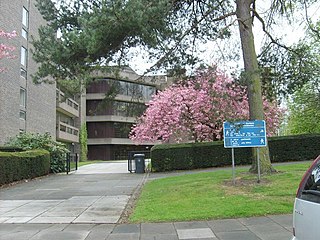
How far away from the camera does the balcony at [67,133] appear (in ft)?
137

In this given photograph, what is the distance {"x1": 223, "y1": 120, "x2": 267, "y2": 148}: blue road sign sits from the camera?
469 inches

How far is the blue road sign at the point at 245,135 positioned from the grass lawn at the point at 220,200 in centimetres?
124

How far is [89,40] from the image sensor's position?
923 cm

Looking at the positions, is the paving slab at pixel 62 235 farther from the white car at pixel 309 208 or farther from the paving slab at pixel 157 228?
the white car at pixel 309 208

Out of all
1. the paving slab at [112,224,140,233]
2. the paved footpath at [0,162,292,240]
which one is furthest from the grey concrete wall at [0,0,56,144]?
the paving slab at [112,224,140,233]

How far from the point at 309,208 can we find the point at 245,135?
913 centimetres

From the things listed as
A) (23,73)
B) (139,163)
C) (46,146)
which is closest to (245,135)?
(139,163)

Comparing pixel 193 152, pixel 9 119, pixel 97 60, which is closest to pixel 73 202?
pixel 97 60

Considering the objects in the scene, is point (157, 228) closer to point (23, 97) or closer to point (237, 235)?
point (237, 235)

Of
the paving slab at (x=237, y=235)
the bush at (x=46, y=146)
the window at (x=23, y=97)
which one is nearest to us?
the paving slab at (x=237, y=235)

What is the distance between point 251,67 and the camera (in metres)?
13.4

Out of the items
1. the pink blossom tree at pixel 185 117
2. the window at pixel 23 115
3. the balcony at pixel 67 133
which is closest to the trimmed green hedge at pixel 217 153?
the pink blossom tree at pixel 185 117

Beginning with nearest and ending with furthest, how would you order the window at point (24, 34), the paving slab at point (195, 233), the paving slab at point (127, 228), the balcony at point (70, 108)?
1. the paving slab at point (195, 233)
2. the paving slab at point (127, 228)
3. the window at point (24, 34)
4. the balcony at point (70, 108)

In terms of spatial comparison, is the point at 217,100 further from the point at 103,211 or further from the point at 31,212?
the point at 31,212
